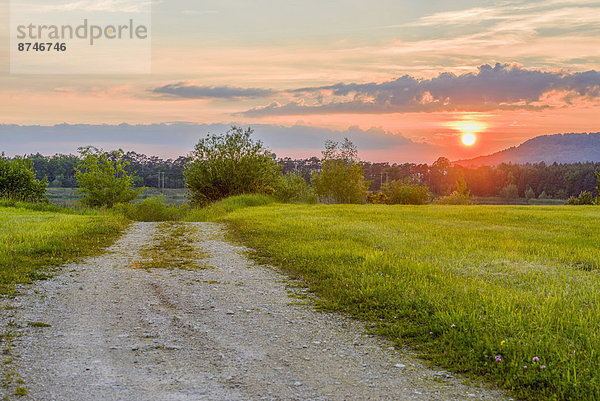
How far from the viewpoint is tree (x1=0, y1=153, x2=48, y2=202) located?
27.8 m

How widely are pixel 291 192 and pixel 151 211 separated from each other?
9897 millimetres

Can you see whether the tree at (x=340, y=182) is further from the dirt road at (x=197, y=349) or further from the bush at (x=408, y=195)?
the dirt road at (x=197, y=349)

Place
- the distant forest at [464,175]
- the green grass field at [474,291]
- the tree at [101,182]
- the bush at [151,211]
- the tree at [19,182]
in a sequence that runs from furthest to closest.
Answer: the distant forest at [464,175] → the tree at [101,182] → the bush at [151,211] → the tree at [19,182] → the green grass field at [474,291]

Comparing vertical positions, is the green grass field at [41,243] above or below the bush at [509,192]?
above

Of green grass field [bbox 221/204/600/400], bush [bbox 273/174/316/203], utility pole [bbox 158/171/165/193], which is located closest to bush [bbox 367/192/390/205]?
bush [bbox 273/174/316/203]

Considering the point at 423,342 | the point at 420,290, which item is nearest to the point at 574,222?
the point at 420,290

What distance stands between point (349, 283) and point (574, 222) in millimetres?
14016

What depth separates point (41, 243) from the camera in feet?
36.3

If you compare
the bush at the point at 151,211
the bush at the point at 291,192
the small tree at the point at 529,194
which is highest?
the bush at the point at 291,192

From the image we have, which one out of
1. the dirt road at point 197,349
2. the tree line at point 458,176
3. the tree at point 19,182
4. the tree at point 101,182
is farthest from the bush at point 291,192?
the tree line at point 458,176

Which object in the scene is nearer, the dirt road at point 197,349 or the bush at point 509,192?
the dirt road at point 197,349

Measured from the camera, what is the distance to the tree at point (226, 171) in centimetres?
3139

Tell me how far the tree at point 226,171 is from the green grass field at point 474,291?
53.5ft

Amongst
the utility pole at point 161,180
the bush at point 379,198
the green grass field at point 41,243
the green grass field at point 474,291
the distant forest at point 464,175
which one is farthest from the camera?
the distant forest at point 464,175
